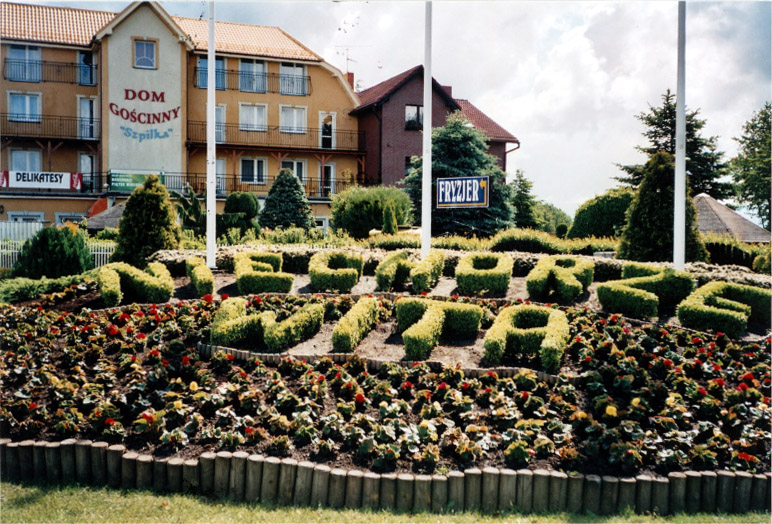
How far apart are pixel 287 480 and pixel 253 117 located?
97.7 ft

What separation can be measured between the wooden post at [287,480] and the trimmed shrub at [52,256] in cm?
954

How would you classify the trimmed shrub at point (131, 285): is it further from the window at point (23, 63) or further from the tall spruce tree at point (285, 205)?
the window at point (23, 63)

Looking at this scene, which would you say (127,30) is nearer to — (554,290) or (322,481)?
(554,290)

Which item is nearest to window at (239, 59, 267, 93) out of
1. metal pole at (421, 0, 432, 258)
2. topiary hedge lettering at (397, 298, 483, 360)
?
metal pole at (421, 0, 432, 258)

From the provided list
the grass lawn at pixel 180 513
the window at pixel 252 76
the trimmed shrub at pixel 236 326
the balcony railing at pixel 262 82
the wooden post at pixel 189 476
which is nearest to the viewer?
the grass lawn at pixel 180 513

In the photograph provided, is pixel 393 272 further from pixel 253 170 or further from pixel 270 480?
pixel 253 170

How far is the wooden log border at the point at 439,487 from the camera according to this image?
5492mm

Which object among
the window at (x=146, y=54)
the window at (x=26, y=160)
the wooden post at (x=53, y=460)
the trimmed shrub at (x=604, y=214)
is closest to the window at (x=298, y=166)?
the window at (x=146, y=54)

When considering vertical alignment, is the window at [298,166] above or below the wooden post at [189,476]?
above

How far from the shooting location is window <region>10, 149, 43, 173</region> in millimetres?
31547

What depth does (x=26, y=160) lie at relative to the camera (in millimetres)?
31719

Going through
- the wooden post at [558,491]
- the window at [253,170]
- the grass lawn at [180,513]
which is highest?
the window at [253,170]

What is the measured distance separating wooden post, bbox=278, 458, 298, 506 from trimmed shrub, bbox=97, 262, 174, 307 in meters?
5.73

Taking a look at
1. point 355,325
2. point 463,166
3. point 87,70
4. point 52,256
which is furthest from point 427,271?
point 87,70
